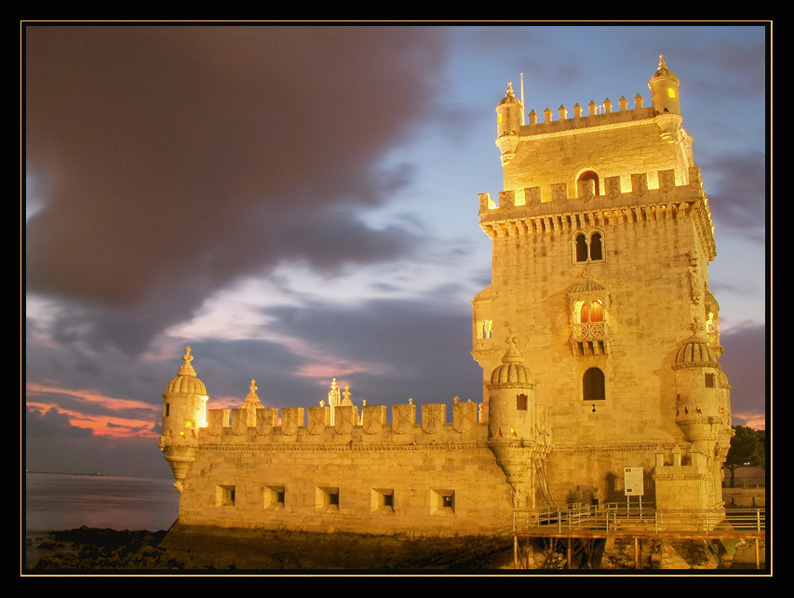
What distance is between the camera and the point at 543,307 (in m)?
39.7

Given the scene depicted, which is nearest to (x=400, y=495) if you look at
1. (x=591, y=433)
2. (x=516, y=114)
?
(x=591, y=433)

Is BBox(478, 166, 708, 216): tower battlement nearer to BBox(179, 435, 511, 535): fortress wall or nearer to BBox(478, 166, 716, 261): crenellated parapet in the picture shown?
BBox(478, 166, 716, 261): crenellated parapet

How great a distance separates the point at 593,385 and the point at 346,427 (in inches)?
431

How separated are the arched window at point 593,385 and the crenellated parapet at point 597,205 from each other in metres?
6.61

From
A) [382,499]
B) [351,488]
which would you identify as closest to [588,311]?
[382,499]

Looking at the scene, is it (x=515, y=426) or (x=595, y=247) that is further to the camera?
(x=595, y=247)

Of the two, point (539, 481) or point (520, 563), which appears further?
point (539, 481)

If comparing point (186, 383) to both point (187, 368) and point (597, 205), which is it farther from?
point (597, 205)

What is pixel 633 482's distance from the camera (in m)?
34.9

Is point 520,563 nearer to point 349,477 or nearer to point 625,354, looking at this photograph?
point 349,477

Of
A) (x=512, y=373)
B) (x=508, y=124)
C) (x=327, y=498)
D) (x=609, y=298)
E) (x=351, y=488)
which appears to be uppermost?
(x=508, y=124)

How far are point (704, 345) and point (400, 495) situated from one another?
14.0 metres

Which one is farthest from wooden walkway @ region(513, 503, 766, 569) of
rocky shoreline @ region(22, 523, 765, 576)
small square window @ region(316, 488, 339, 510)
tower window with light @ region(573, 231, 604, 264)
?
tower window with light @ region(573, 231, 604, 264)
